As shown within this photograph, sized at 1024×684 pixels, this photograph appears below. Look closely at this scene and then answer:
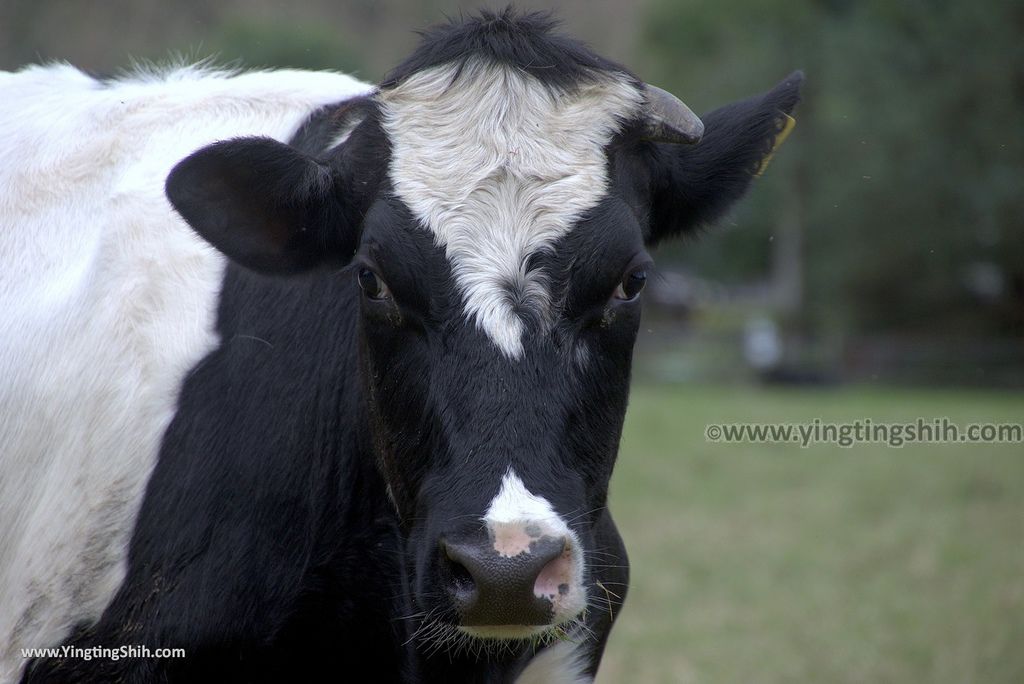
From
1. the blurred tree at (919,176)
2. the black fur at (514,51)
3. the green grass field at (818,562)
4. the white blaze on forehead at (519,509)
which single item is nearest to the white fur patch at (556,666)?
the white blaze on forehead at (519,509)

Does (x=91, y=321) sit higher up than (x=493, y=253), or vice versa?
(x=493, y=253)

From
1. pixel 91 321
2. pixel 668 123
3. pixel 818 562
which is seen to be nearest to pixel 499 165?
pixel 668 123

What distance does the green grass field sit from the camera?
6.96 metres

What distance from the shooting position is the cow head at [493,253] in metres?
2.90

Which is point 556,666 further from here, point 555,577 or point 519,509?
point 519,509

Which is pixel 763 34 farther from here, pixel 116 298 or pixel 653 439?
pixel 116 298

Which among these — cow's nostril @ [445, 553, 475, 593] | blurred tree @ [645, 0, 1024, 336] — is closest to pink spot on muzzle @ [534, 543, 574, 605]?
cow's nostril @ [445, 553, 475, 593]

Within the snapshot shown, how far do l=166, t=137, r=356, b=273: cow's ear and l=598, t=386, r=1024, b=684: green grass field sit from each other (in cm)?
399

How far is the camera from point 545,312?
3.09m

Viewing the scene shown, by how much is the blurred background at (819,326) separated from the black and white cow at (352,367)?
23.7 inches

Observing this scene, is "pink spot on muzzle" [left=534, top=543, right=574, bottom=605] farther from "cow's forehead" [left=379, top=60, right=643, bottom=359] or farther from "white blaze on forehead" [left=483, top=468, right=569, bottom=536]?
"cow's forehead" [left=379, top=60, right=643, bottom=359]

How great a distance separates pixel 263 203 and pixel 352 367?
60cm

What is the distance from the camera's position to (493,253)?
10.3 feet

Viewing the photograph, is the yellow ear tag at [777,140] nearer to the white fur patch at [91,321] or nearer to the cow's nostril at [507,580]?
the white fur patch at [91,321]
